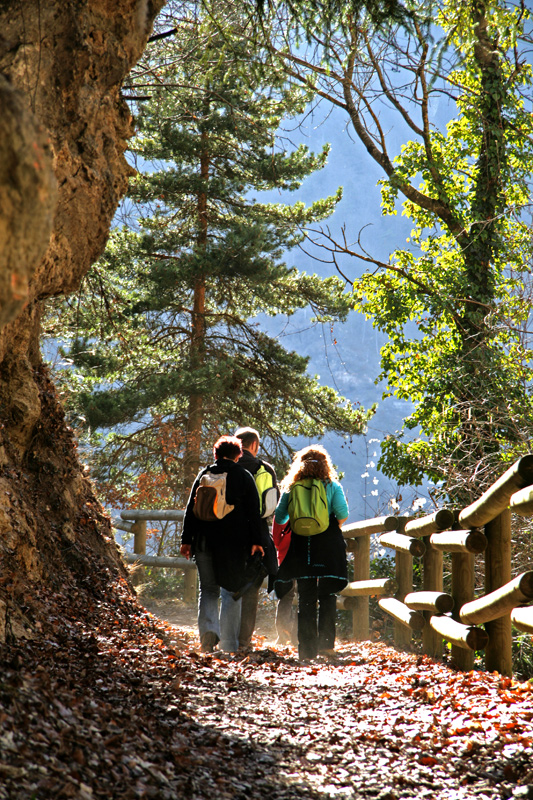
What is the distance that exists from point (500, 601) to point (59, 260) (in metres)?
4.67

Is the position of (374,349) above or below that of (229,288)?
above

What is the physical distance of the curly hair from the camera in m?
6.34

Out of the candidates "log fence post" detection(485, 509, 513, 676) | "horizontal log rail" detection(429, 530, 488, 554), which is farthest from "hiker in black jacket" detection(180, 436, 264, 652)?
"log fence post" detection(485, 509, 513, 676)

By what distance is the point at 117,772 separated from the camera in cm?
260

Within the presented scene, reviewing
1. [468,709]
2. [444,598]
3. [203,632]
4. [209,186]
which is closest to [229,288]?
[209,186]

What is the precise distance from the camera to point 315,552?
20.7ft

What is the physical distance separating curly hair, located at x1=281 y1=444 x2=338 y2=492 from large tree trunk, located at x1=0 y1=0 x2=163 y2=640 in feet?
6.40

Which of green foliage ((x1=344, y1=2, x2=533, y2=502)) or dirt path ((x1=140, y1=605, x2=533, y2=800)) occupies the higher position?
green foliage ((x1=344, y1=2, x2=533, y2=502))

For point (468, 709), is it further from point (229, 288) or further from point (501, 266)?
point (229, 288)

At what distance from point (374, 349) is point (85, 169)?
10099 centimetres

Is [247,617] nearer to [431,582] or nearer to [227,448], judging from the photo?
[227,448]

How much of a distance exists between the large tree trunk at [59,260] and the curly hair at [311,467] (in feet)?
6.40

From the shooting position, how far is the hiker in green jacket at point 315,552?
6.28 m

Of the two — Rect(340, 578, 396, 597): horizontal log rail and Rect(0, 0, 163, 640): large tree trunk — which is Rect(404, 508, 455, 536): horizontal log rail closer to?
Rect(340, 578, 396, 597): horizontal log rail
